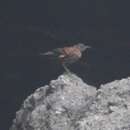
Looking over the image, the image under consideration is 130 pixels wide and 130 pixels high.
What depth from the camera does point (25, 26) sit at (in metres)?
10.7

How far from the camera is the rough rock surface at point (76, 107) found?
3.93m

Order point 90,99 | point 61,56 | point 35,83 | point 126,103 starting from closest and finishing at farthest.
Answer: point 126,103, point 90,99, point 61,56, point 35,83

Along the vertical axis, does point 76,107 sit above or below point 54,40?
below

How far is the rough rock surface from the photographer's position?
3932mm

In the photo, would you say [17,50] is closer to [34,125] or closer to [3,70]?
[3,70]

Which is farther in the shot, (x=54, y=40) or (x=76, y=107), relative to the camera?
(x=54, y=40)

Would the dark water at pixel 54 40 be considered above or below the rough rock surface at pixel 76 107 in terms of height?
above

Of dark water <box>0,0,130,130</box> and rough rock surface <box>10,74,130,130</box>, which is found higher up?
dark water <box>0,0,130,130</box>

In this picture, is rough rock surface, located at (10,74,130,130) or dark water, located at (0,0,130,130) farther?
dark water, located at (0,0,130,130)

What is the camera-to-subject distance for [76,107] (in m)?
4.44

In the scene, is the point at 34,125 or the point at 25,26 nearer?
the point at 34,125

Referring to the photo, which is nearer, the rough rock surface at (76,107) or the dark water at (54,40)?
the rough rock surface at (76,107)

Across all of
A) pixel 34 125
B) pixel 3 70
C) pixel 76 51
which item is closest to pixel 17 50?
pixel 3 70

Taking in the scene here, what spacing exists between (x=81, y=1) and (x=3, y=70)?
172 cm
